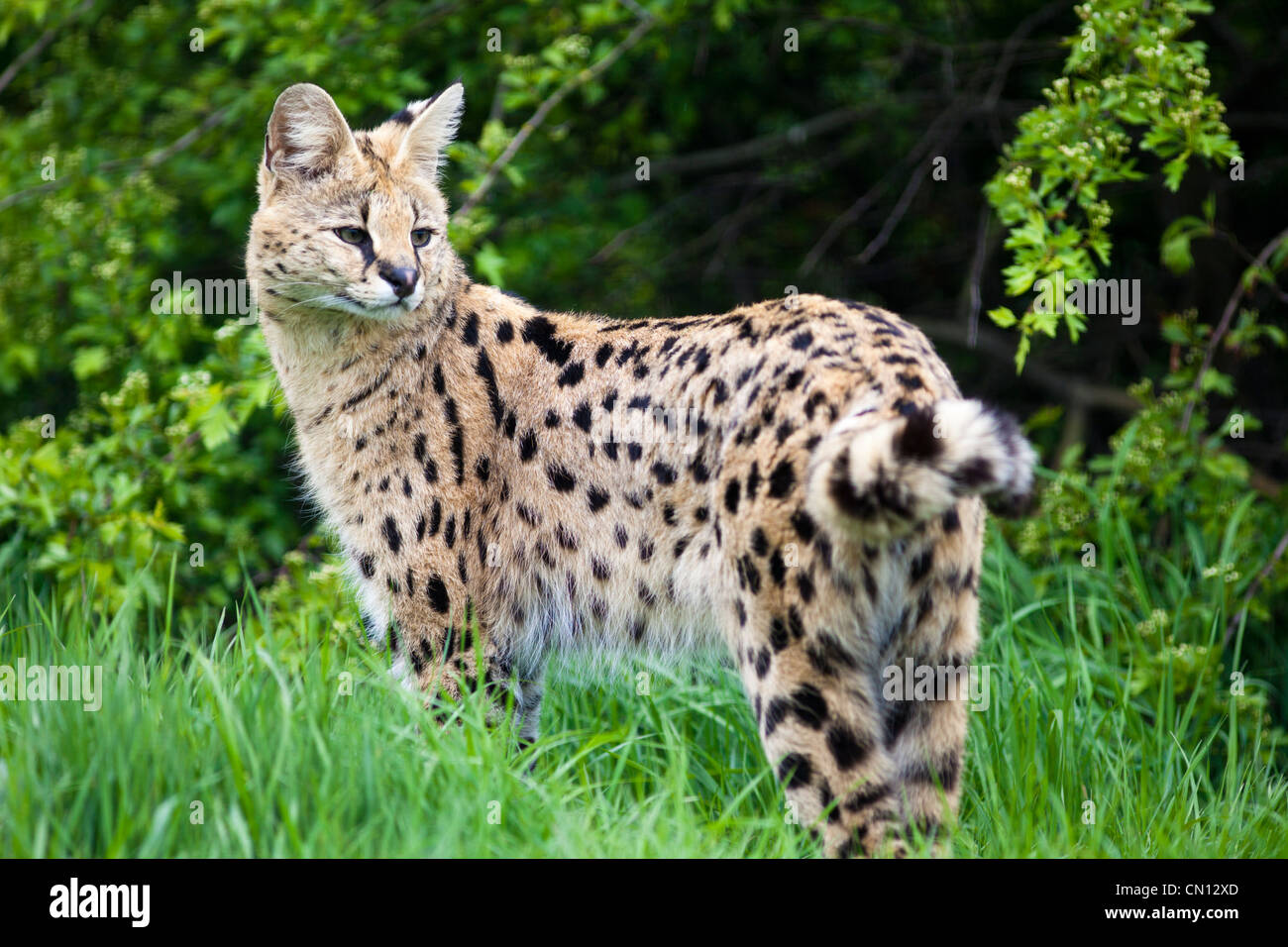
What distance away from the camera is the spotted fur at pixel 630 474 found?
3721 millimetres

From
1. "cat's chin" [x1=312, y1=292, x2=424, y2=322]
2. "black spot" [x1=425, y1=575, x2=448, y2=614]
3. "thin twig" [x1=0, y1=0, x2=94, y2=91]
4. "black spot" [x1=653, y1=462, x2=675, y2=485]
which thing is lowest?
"black spot" [x1=425, y1=575, x2=448, y2=614]

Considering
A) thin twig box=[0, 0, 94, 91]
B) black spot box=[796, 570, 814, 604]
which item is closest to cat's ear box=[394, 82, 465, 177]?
black spot box=[796, 570, 814, 604]

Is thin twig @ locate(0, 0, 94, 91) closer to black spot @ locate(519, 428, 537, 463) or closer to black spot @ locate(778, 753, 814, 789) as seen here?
black spot @ locate(519, 428, 537, 463)

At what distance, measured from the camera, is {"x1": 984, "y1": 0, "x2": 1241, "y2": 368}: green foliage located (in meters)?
4.84

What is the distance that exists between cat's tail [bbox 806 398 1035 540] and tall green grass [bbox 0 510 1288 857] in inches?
35.2

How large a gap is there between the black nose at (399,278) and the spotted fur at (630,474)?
0.01 meters

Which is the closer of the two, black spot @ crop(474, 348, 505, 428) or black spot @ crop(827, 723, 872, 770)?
black spot @ crop(827, 723, 872, 770)

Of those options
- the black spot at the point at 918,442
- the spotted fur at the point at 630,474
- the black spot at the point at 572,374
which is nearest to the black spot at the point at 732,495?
the spotted fur at the point at 630,474

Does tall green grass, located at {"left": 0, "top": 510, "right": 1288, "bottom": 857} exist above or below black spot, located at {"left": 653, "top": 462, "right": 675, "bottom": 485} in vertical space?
below

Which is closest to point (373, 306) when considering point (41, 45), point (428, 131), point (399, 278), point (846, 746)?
point (399, 278)

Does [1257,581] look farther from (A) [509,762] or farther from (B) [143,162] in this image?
(B) [143,162]

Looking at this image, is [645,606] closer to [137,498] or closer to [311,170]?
[311,170]

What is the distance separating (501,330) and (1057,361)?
17.9 feet

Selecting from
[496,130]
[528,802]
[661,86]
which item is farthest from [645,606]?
[661,86]
